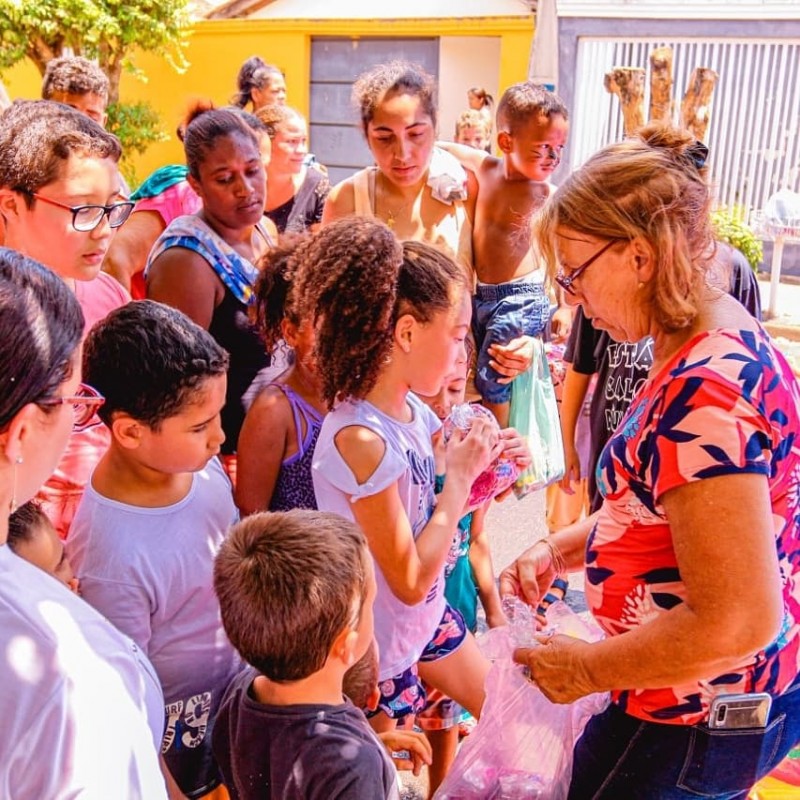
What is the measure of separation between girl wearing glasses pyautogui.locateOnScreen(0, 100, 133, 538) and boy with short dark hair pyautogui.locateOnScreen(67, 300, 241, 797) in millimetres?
315

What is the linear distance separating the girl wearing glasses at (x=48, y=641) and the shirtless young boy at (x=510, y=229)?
9.47 feet

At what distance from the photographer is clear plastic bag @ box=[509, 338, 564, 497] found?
152 inches

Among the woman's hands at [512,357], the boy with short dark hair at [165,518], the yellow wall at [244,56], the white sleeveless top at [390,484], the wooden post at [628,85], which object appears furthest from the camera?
the yellow wall at [244,56]

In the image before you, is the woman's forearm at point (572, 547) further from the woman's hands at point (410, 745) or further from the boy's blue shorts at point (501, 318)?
the boy's blue shorts at point (501, 318)

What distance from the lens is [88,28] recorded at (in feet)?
38.5

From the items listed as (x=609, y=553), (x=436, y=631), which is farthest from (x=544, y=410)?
(x=609, y=553)

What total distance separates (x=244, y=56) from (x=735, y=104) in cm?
767

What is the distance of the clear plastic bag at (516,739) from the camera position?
200cm

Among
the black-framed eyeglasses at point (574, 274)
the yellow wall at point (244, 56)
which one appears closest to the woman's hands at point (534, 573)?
the black-framed eyeglasses at point (574, 274)

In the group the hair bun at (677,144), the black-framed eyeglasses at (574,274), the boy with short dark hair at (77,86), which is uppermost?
the boy with short dark hair at (77,86)

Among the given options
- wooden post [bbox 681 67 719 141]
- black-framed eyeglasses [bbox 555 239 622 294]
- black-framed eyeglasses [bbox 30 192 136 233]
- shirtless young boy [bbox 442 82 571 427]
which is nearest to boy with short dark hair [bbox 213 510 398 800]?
black-framed eyeglasses [bbox 555 239 622 294]

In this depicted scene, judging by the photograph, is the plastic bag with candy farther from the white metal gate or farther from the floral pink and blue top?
the white metal gate

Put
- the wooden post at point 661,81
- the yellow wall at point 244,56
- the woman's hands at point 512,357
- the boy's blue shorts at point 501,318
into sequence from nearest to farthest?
the woman's hands at point 512,357
the boy's blue shorts at point 501,318
the wooden post at point 661,81
the yellow wall at point 244,56

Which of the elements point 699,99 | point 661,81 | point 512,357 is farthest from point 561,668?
point 699,99
